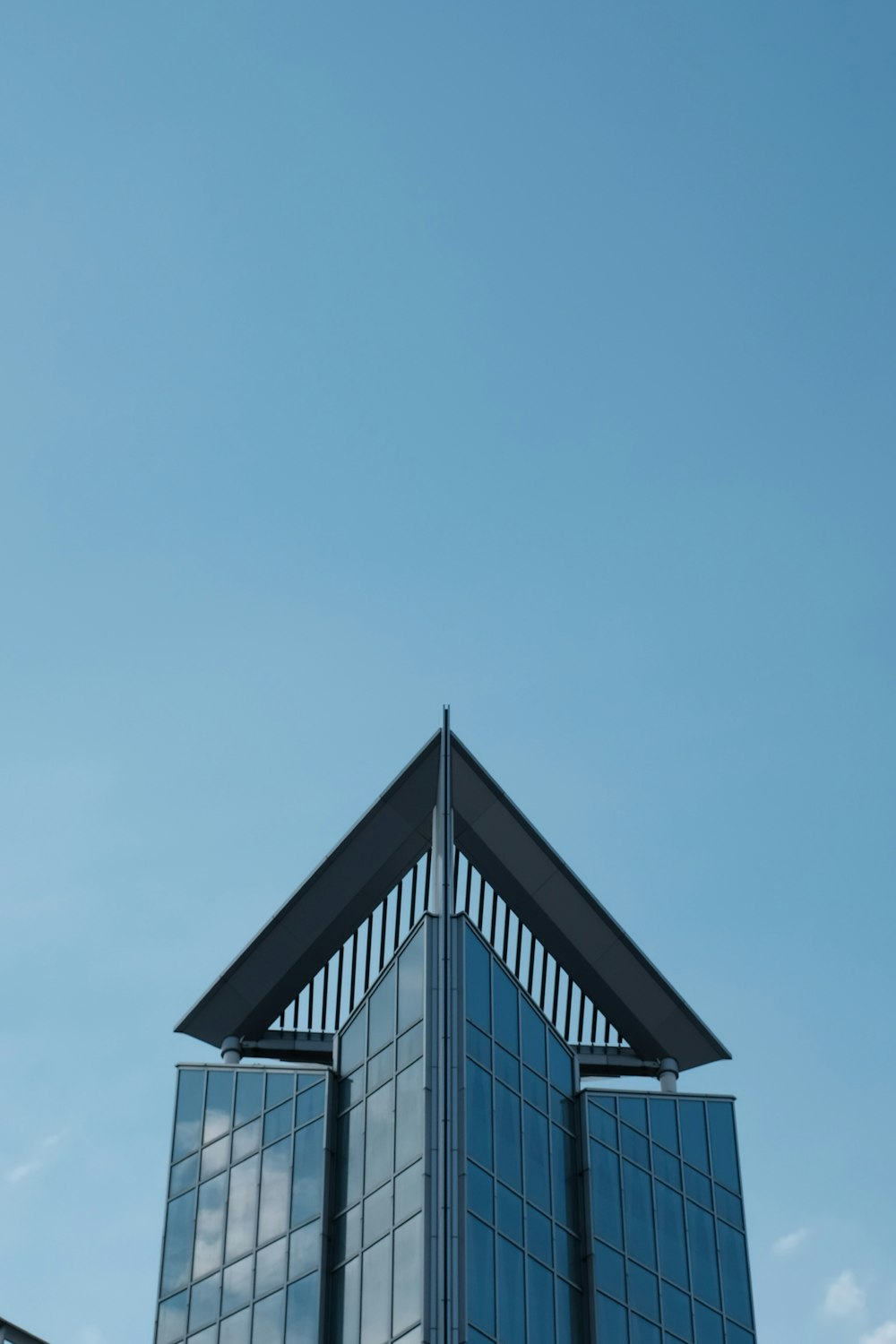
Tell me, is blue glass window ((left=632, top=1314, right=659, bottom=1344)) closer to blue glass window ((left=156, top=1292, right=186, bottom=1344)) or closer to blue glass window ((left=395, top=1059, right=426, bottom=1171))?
blue glass window ((left=395, top=1059, right=426, bottom=1171))

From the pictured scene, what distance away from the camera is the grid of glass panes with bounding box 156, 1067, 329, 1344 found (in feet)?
140

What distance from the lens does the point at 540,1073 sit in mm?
45750

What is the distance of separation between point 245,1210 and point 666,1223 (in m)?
10.8

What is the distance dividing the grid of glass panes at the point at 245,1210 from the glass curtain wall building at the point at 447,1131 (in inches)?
Result: 2.6

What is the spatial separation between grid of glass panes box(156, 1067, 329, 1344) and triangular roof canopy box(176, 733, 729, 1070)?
10.1 feet

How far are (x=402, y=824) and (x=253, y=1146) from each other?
9169mm

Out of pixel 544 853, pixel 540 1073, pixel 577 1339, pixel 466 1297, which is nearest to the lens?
pixel 466 1297

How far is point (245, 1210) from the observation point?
45.1 metres

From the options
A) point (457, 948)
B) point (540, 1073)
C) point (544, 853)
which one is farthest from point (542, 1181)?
point (544, 853)

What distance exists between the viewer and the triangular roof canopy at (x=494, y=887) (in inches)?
1921

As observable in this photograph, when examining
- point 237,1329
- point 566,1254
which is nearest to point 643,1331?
point 566,1254

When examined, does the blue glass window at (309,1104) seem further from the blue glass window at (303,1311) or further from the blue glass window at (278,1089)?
the blue glass window at (303,1311)

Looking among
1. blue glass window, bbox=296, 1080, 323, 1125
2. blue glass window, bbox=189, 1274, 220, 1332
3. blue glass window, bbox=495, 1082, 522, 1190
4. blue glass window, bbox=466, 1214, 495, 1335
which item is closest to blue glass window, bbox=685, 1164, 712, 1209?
blue glass window, bbox=495, 1082, 522, 1190

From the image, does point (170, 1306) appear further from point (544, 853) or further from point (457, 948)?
point (544, 853)
